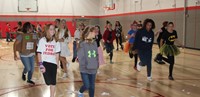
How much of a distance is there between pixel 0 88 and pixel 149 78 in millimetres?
4386

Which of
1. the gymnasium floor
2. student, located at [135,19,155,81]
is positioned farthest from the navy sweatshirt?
the gymnasium floor

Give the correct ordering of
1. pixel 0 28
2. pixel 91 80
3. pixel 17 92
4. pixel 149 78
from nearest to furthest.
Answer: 1. pixel 91 80
2. pixel 17 92
3. pixel 149 78
4. pixel 0 28

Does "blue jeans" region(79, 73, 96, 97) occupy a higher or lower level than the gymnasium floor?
higher

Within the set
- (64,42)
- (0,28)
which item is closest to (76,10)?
(0,28)

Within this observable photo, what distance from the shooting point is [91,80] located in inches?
217

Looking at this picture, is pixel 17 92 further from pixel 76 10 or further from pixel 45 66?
pixel 76 10

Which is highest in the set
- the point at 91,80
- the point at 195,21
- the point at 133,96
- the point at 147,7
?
the point at 147,7

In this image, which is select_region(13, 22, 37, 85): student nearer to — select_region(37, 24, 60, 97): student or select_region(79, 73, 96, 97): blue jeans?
select_region(37, 24, 60, 97): student

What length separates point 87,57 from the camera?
17.7 ft

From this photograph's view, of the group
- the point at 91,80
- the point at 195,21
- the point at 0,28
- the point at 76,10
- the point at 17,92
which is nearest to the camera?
the point at 91,80

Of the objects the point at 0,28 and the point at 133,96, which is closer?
the point at 133,96

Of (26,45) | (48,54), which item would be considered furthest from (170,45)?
(48,54)

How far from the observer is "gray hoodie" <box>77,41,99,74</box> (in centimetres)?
540

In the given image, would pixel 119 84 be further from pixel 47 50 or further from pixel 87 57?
pixel 47 50
